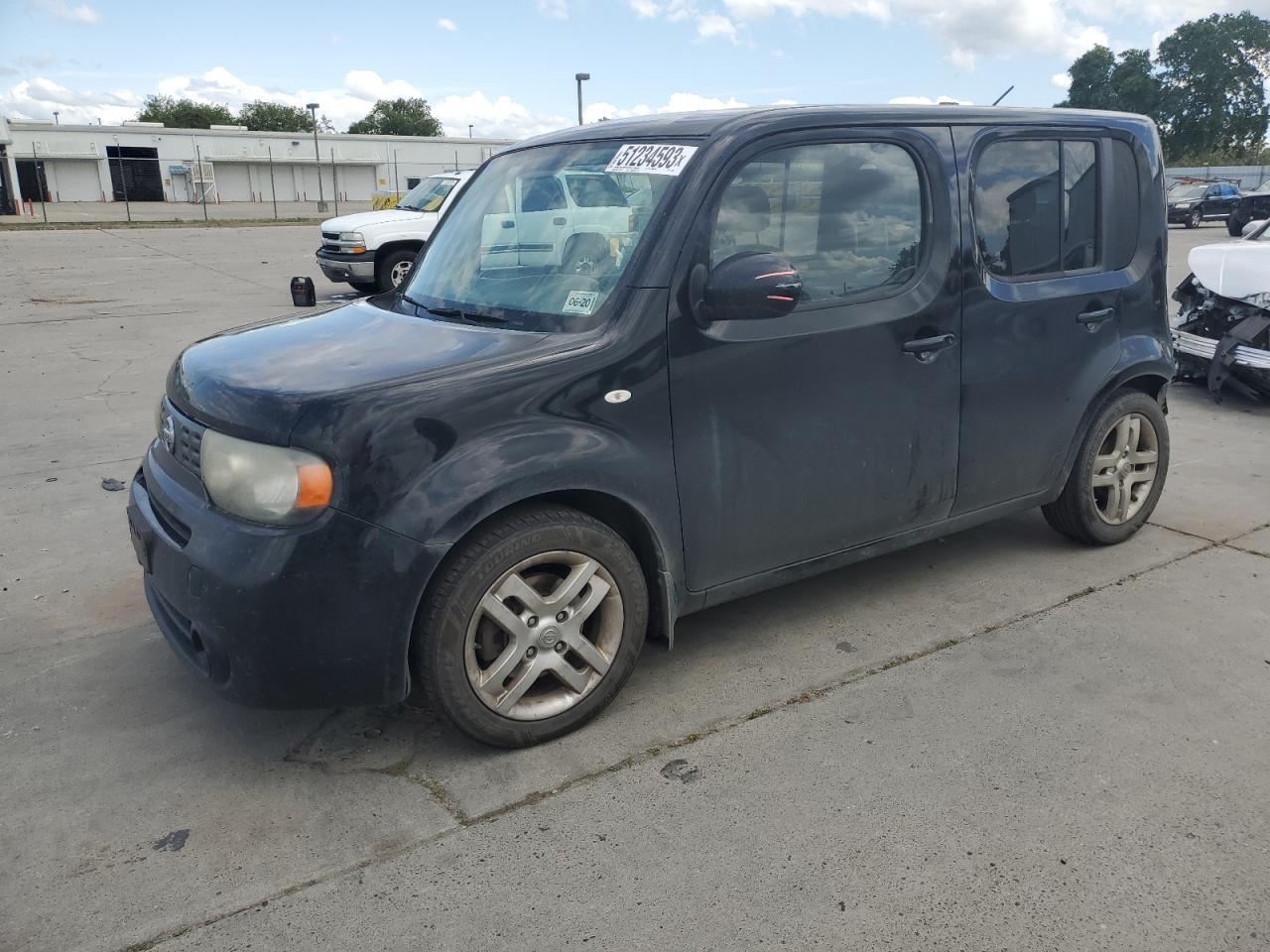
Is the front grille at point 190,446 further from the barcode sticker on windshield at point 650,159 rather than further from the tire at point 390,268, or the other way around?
the tire at point 390,268

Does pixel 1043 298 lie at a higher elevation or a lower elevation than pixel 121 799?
higher

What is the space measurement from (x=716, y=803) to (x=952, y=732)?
0.85 metres

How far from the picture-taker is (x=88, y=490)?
5730mm

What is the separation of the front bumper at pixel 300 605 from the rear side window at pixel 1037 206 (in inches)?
101

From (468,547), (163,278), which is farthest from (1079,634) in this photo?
(163,278)

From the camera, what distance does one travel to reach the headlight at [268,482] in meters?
2.73

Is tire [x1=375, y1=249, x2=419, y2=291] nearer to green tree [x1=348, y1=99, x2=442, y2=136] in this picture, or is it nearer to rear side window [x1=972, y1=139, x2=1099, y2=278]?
rear side window [x1=972, y1=139, x2=1099, y2=278]

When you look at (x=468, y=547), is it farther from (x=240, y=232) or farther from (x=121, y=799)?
(x=240, y=232)

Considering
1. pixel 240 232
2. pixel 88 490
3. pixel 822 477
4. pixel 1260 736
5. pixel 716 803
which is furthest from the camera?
pixel 240 232

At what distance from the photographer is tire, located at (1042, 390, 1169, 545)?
4523mm

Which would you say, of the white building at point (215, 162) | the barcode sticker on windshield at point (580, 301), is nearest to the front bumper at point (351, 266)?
the barcode sticker on windshield at point (580, 301)

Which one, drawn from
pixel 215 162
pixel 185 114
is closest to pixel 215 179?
pixel 215 162

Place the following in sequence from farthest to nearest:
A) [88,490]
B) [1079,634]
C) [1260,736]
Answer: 1. [88,490]
2. [1079,634]
3. [1260,736]

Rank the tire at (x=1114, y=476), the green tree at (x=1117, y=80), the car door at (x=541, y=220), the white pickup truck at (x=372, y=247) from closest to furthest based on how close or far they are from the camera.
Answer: the car door at (x=541, y=220) < the tire at (x=1114, y=476) < the white pickup truck at (x=372, y=247) < the green tree at (x=1117, y=80)
